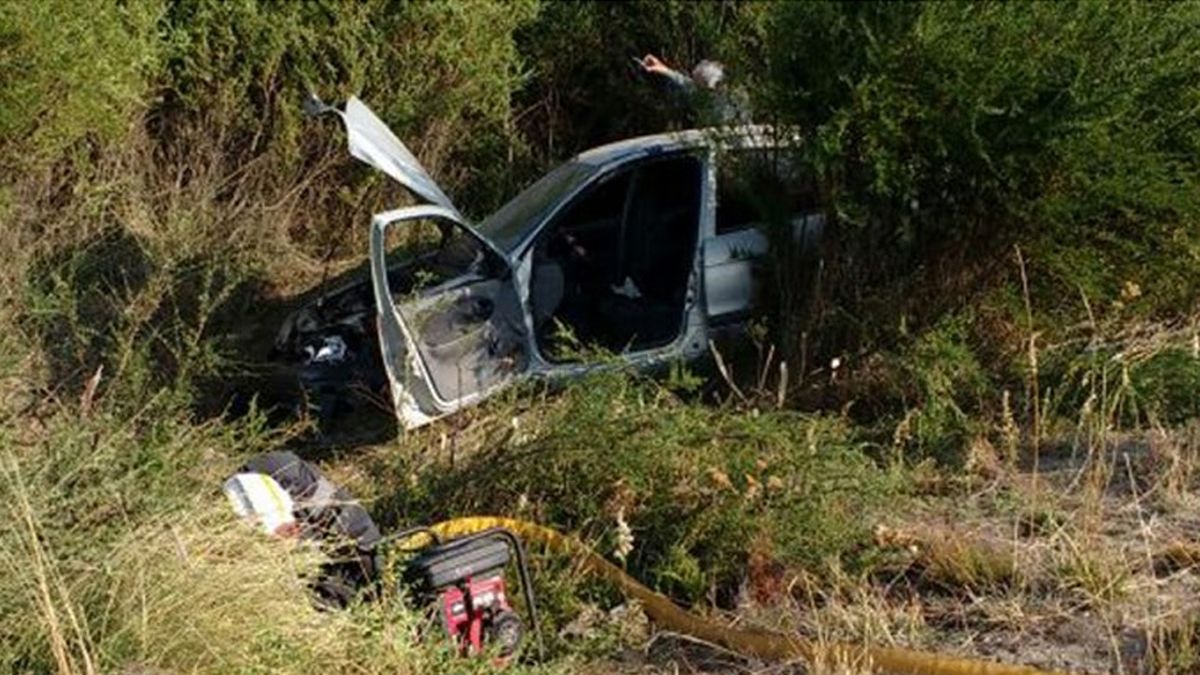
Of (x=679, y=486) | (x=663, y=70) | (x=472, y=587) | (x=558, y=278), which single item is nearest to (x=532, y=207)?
(x=558, y=278)

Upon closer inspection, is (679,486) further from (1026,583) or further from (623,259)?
(623,259)

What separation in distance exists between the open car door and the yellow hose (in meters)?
1.64

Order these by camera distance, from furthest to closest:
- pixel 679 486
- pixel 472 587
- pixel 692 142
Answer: pixel 692 142, pixel 679 486, pixel 472 587

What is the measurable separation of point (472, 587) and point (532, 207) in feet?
13.9

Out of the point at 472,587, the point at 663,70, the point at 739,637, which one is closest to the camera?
the point at 472,587

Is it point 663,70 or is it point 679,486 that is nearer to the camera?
point 679,486

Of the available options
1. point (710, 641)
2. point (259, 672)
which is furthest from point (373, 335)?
point (259, 672)

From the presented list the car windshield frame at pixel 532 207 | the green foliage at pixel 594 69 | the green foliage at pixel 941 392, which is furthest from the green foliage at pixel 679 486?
the green foliage at pixel 594 69

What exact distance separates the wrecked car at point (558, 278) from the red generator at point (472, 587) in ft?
8.48

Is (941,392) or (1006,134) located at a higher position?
(1006,134)

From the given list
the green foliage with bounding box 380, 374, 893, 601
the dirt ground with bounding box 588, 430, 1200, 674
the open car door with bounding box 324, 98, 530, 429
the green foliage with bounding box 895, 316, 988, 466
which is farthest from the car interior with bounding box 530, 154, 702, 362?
the dirt ground with bounding box 588, 430, 1200, 674

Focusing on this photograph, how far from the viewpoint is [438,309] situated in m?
8.90

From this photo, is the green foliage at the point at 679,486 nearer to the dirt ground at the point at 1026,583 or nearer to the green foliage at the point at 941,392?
the dirt ground at the point at 1026,583

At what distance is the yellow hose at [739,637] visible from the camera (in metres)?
5.45
